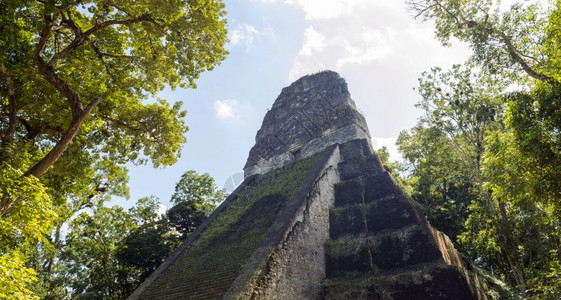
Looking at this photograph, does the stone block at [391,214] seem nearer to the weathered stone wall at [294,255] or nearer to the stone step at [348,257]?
the stone step at [348,257]

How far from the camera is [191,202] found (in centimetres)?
1628

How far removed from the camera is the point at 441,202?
51.4 feet

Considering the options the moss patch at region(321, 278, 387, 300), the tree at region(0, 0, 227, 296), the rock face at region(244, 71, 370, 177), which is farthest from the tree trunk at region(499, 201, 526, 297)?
the tree at region(0, 0, 227, 296)

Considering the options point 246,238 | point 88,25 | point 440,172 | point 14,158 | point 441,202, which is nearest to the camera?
point 14,158

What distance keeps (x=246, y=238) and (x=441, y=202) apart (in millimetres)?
10978

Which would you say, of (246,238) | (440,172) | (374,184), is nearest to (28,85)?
(246,238)

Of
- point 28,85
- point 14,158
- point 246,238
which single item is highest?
point 28,85

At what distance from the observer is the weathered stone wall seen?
6.31 meters

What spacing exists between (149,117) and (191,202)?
9076 mm

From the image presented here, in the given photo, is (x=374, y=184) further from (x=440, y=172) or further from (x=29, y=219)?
(x=29, y=219)

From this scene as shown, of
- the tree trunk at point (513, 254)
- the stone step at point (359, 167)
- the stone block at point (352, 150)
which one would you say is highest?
the stone block at point (352, 150)

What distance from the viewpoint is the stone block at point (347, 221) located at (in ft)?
30.0

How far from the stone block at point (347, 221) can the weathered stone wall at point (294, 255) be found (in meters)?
0.19

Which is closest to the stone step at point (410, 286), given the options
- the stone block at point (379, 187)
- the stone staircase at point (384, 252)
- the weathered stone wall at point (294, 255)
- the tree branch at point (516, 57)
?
the stone staircase at point (384, 252)
